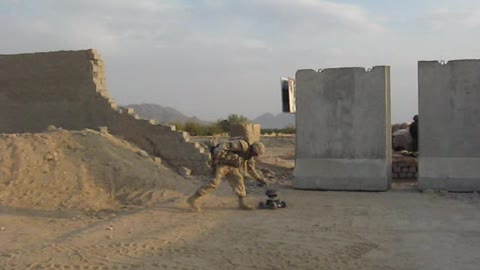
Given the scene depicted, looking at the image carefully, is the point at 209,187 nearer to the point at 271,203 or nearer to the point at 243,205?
the point at 243,205

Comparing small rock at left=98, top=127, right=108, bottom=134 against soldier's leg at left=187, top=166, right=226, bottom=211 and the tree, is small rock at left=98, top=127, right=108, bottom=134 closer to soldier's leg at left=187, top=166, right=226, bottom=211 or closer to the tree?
soldier's leg at left=187, top=166, right=226, bottom=211

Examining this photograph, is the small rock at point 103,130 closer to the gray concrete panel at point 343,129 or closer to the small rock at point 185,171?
the small rock at point 185,171

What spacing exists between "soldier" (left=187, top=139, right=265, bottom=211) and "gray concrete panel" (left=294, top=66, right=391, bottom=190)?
275 cm

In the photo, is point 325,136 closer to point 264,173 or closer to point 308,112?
point 308,112

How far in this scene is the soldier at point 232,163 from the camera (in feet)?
28.3

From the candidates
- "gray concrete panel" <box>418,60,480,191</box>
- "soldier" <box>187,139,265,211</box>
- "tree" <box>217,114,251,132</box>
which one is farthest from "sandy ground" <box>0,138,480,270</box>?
"tree" <box>217,114,251,132</box>

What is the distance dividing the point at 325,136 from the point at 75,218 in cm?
544

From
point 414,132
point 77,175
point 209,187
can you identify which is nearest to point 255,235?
point 209,187

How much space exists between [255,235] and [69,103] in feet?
30.1

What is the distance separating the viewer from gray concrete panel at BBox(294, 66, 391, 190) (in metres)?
11.0

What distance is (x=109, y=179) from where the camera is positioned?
34.6ft

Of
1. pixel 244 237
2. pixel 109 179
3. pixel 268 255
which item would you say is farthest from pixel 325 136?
pixel 268 255

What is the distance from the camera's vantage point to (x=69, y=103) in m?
14.4

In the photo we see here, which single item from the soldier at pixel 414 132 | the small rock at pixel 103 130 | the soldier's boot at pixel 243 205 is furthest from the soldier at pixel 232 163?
the soldier at pixel 414 132
